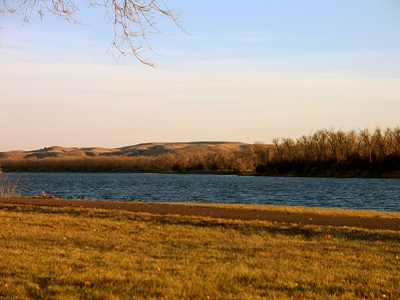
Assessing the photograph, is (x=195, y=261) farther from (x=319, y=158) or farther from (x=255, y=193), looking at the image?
(x=319, y=158)

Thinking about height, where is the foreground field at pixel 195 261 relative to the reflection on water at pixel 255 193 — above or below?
above

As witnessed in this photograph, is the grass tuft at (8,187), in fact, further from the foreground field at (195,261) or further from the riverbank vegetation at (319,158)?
the riverbank vegetation at (319,158)

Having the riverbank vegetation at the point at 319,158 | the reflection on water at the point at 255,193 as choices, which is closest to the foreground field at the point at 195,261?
the reflection on water at the point at 255,193

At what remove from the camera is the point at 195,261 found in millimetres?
11094

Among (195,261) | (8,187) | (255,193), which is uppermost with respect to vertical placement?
(8,187)

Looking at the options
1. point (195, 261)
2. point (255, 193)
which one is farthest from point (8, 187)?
point (195, 261)

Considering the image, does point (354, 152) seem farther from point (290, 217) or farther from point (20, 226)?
point (20, 226)

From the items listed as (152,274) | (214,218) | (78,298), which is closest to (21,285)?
(78,298)

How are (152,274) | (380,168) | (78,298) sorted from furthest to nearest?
(380,168) < (152,274) < (78,298)

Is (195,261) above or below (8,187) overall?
below

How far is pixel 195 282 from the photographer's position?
351 inches

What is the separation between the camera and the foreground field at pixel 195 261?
27.9 feet

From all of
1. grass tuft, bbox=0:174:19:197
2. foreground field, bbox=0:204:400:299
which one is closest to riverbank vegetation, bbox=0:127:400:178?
grass tuft, bbox=0:174:19:197

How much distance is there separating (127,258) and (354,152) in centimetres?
9150
